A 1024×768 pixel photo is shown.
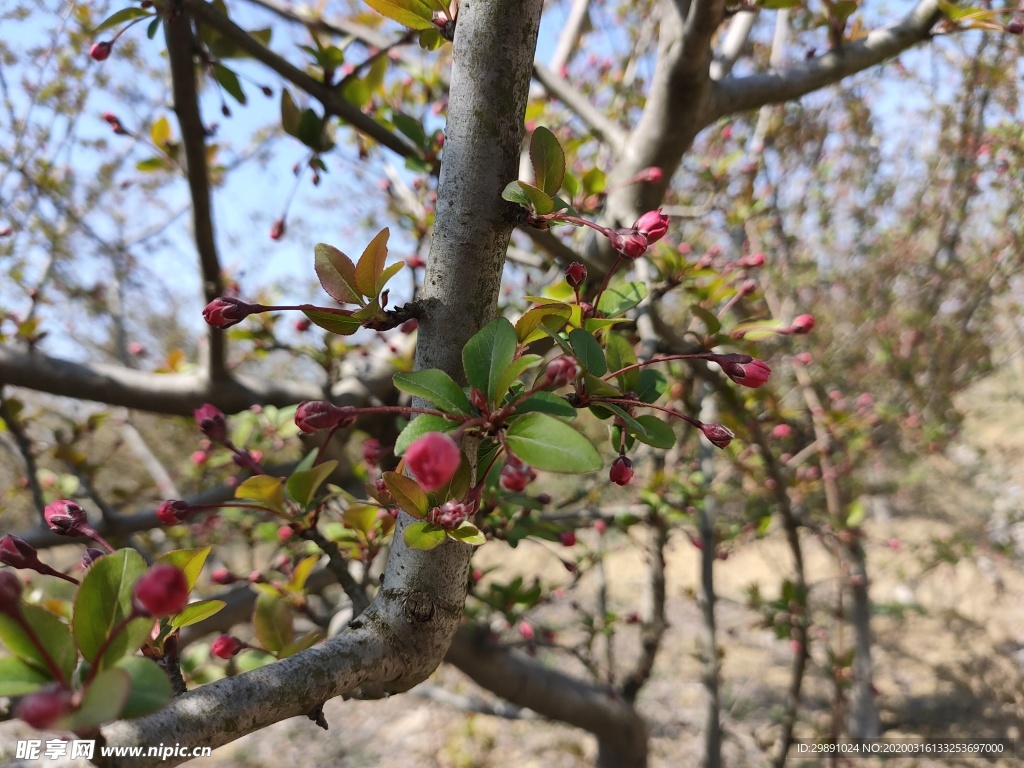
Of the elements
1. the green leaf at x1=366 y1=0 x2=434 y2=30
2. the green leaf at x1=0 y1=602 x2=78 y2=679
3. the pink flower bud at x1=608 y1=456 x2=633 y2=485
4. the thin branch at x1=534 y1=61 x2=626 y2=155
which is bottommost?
the green leaf at x1=0 y1=602 x2=78 y2=679

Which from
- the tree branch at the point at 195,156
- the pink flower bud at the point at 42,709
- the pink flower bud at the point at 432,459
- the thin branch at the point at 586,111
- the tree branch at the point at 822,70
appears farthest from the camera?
the thin branch at the point at 586,111

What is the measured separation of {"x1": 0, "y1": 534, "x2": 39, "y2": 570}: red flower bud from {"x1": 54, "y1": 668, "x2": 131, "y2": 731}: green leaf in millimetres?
307

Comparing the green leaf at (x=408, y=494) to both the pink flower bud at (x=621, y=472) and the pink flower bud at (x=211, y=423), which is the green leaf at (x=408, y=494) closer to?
the pink flower bud at (x=621, y=472)

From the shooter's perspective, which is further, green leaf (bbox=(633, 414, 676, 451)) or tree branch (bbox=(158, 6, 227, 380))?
tree branch (bbox=(158, 6, 227, 380))

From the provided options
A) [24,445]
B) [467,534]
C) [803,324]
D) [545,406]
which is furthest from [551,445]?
[24,445]

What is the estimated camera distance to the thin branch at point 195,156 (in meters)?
1.18

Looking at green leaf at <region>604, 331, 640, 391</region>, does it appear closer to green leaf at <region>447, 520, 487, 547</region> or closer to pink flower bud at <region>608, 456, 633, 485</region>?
pink flower bud at <region>608, 456, 633, 485</region>

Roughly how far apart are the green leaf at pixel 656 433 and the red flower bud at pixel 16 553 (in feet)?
2.09

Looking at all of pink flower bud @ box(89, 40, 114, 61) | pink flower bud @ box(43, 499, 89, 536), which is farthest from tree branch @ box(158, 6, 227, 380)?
pink flower bud @ box(43, 499, 89, 536)

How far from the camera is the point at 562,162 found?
66cm

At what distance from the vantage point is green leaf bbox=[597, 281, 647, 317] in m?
0.76

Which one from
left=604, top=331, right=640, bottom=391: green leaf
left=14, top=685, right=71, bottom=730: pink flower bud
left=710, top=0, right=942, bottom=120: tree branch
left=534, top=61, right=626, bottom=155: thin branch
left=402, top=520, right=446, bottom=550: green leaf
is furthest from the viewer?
left=534, top=61, right=626, bottom=155: thin branch

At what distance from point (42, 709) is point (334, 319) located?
1.23 ft

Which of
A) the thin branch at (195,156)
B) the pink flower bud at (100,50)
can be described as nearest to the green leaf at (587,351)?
the thin branch at (195,156)
